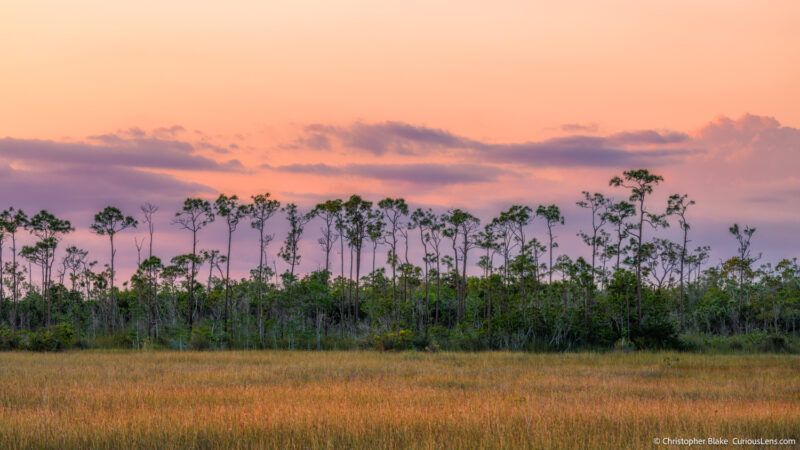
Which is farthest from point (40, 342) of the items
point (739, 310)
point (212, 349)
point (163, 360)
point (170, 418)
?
point (739, 310)

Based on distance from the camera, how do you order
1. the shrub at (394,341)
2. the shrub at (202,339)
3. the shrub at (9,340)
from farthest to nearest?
the shrub at (202,339) → the shrub at (9,340) → the shrub at (394,341)

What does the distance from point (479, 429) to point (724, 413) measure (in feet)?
17.2

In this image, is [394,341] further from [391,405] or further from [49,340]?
[391,405]

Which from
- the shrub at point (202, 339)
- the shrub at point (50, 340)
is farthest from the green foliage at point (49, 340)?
the shrub at point (202, 339)

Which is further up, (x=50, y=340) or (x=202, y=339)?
(x=50, y=340)

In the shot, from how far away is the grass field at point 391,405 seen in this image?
440 inches

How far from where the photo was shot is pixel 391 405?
14.5 m

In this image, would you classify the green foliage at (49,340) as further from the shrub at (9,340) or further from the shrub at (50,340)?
the shrub at (9,340)

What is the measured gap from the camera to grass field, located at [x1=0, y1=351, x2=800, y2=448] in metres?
11.2

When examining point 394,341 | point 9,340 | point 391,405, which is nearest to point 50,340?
point 9,340

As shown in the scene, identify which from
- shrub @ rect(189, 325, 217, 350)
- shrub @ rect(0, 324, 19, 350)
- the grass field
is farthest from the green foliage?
the grass field

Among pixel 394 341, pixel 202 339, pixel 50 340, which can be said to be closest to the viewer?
pixel 394 341

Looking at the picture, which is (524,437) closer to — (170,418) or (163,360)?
(170,418)

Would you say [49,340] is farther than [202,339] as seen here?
No
